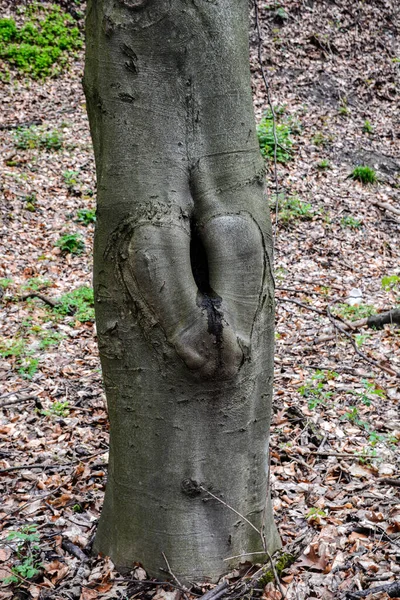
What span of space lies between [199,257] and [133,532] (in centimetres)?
119

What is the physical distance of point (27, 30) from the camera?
41.9ft

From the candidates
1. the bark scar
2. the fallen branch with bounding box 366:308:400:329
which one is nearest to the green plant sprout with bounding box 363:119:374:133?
the fallen branch with bounding box 366:308:400:329

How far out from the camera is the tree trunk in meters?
2.14

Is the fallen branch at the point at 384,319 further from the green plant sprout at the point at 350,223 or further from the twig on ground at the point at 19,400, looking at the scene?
the twig on ground at the point at 19,400

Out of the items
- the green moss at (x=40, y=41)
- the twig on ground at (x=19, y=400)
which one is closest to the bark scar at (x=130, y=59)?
the twig on ground at (x=19, y=400)

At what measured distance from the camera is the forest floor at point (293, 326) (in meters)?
2.83

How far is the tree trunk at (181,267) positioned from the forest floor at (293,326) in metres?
0.36

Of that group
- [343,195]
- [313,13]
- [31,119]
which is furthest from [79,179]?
[313,13]

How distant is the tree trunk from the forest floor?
36cm

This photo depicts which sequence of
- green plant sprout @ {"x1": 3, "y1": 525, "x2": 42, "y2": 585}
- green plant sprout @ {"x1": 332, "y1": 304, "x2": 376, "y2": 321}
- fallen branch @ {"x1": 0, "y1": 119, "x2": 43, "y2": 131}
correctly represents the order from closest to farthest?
green plant sprout @ {"x1": 3, "y1": 525, "x2": 42, "y2": 585} < green plant sprout @ {"x1": 332, "y1": 304, "x2": 376, "y2": 321} < fallen branch @ {"x1": 0, "y1": 119, "x2": 43, "y2": 131}

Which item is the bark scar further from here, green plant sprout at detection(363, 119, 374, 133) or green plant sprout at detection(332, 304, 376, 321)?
green plant sprout at detection(363, 119, 374, 133)

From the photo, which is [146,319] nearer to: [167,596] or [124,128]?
[124,128]

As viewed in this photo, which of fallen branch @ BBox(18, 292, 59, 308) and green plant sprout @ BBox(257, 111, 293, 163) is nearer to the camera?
fallen branch @ BBox(18, 292, 59, 308)

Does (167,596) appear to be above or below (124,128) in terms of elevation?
below
